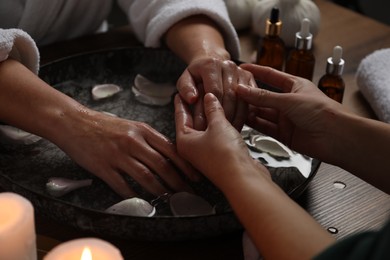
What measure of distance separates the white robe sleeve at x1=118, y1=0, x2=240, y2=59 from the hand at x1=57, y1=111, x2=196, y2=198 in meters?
0.30

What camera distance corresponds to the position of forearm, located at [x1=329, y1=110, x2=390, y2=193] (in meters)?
0.71

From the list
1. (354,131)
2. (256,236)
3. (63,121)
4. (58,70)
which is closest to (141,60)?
(58,70)

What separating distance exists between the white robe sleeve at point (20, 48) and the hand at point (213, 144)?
0.85 ft

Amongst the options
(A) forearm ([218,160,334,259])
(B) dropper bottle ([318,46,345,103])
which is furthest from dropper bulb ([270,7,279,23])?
(A) forearm ([218,160,334,259])

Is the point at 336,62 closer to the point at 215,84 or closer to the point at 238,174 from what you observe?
the point at 215,84

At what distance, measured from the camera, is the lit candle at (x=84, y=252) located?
48 cm

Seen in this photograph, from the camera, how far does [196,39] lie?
967mm

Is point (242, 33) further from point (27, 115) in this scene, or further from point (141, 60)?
point (27, 115)

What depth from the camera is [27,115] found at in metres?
0.79

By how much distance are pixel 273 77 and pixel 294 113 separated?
99mm

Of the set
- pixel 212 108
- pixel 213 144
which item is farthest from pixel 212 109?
pixel 213 144

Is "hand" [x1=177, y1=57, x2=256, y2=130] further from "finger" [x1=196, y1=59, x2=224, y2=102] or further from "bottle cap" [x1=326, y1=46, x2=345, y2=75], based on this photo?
"bottle cap" [x1=326, y1=46, x2=345, y2=75]

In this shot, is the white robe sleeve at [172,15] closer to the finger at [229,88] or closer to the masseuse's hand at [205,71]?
the masseuse's hand at [205,71]

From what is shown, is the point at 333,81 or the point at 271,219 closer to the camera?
the point at 271,219
